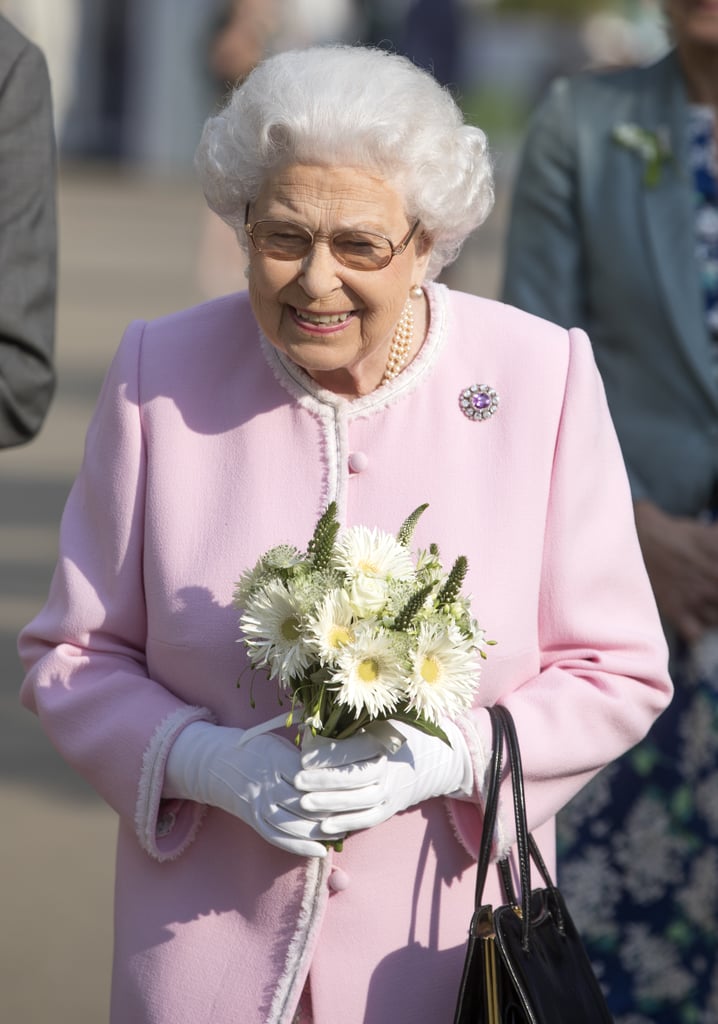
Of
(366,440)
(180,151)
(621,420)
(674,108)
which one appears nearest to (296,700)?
(366,440)

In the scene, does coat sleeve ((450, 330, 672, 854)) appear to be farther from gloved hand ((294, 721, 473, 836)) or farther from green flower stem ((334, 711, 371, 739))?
green flower stem ((334, 711, 371, 739))

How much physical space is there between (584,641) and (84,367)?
8.65 m

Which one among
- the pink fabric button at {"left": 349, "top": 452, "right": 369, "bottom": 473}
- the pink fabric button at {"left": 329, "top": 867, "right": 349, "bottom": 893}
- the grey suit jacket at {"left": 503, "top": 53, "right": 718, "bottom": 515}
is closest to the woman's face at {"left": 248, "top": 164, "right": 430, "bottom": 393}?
the pink fabric button at {"left": 349, "top": 452, "right": 369, "bottom": 473}

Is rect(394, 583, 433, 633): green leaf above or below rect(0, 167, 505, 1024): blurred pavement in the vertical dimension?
above

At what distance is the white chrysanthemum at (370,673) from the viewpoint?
206 centimetres

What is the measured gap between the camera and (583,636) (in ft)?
8.26

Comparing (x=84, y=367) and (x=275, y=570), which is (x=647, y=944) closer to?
(x=275, y=570)

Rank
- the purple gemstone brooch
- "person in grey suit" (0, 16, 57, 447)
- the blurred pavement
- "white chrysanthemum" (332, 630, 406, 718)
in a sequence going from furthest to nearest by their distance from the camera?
the blurred pavement → "person in grey suit" (0, 16, 57, 447) → the purple gemstone brooch → "white chrysanthemum" (332, 630, 406, 718)

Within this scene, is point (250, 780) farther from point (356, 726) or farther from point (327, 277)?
point (327, 277)

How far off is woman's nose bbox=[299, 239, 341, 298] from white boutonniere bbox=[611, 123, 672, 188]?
1.28 meters

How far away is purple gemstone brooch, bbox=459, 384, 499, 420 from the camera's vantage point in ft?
8.34

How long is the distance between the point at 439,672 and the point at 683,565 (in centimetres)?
133

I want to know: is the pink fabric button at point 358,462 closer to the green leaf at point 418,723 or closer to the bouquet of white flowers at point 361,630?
the bouquet of white flowers at point 361,630

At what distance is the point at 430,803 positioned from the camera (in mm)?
2482
